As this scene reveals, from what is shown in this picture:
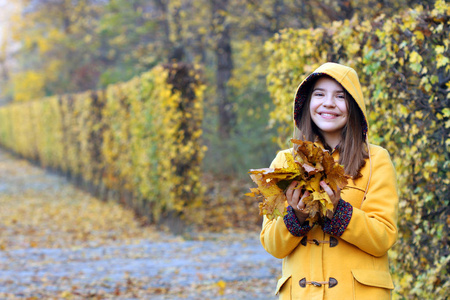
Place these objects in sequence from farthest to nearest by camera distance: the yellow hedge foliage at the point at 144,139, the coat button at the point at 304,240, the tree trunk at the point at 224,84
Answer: the tree trunk at the point at 224,84
the yellow hedge foliage at the point at 144,139
the coat button at the point at 304,240

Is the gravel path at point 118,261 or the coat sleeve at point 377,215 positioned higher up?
the coat sleeve at point 377,215

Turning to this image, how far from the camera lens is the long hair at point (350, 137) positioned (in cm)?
238

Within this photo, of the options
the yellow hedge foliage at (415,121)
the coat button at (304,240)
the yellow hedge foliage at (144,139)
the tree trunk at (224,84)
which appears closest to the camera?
the coat button at (304,240)

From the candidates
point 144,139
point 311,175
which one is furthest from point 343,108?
point 144,139

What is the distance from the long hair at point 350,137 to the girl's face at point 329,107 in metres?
0.03

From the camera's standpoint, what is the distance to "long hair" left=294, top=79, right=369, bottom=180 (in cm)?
238

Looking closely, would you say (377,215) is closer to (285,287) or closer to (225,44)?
(285,287)

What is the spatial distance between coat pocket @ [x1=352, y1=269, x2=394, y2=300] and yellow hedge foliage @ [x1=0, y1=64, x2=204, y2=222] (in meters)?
7.05

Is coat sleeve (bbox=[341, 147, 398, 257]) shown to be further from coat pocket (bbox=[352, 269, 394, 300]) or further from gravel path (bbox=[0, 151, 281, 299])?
gravel path (bbox=[0, 151, 281, 299])

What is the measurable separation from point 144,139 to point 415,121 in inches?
281

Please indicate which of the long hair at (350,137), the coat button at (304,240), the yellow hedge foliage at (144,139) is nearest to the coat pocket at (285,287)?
the coat button at (304,240)

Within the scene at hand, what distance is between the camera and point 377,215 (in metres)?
2.31

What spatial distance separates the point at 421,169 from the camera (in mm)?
3818

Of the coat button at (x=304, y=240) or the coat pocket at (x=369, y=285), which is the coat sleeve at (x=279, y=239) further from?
the coat pocket at (x=369, y=285)
